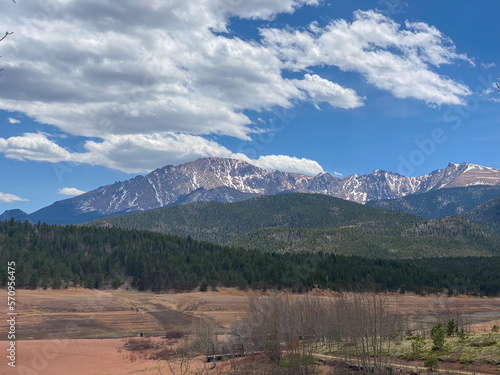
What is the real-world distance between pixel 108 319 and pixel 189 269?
5945cm

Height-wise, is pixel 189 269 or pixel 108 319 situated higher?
pixel 189 269

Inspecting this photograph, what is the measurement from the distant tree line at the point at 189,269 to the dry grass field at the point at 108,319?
6.94 metres

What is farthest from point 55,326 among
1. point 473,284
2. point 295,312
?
point 473,284

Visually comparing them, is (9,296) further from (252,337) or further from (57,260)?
(252,337)

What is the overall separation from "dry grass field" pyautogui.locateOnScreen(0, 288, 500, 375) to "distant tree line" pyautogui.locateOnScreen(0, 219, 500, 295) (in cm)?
694

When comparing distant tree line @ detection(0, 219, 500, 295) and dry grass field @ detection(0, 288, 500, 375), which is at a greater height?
distant tree line @ detection(0, 219, 500, 295)

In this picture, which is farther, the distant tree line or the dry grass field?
the distant tree line

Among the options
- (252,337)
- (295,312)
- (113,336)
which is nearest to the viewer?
(295,312)

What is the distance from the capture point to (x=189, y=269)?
162m

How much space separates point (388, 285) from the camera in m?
152

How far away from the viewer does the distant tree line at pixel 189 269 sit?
149 meters

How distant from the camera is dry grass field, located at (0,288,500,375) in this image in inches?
2594

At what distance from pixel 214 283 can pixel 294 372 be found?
341 ft

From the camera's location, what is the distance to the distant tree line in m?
149
